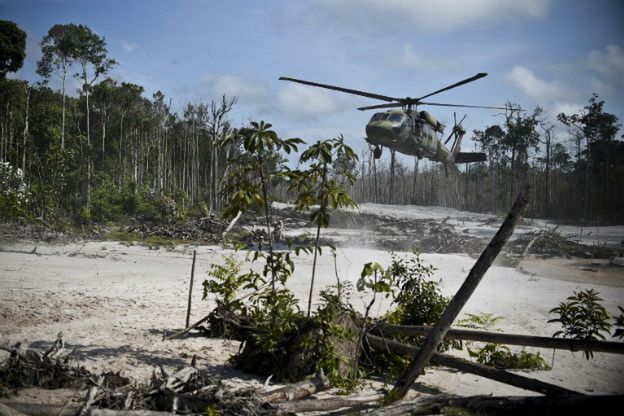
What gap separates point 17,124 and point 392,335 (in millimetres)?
32704

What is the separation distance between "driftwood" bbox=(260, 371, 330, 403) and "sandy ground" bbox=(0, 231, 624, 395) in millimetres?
819

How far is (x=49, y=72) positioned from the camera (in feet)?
106

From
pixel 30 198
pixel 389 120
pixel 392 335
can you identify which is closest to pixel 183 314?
pixel 392 335

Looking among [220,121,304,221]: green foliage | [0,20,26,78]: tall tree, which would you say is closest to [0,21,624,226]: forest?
[0,20,26,78]: tall tree

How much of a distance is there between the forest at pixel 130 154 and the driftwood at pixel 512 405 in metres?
14.6

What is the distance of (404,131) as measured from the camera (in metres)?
17.2

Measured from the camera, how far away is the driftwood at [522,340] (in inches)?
190

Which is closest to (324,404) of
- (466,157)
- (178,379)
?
(178,379)

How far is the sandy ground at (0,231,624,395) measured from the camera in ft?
21.4

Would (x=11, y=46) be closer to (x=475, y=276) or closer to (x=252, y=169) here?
(x=252, y=169)

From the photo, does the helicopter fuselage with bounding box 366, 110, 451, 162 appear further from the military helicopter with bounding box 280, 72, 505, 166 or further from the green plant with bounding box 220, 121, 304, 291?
the green plant with bounding box 220, 121, 304, 291

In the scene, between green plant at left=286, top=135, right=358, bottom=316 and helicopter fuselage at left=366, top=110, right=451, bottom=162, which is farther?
helicopter fuselage at left=366, top=110, right=451, bottom=162

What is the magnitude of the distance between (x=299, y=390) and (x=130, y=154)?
43356 mm

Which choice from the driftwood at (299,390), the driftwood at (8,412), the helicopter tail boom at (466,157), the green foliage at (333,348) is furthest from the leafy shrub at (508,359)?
the helicopter tail boom at (466,157)
